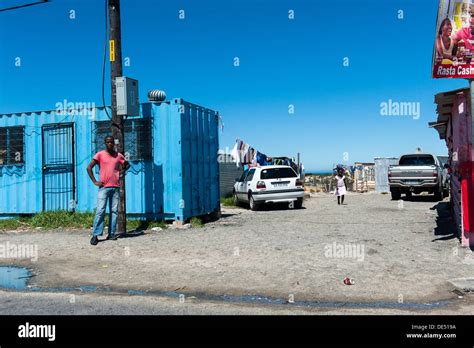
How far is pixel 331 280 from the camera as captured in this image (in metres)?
6.33

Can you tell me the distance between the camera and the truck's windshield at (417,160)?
2191cm

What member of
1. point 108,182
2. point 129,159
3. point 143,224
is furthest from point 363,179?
point 108,182

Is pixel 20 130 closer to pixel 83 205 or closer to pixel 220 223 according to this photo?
pixel 83 205

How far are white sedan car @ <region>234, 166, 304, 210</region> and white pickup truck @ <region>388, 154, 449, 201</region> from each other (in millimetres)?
6061

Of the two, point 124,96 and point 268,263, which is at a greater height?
point 124,96

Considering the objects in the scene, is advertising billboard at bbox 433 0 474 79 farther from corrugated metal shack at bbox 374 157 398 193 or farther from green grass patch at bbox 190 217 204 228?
corrugated metal shack at bbox 374 157 398 193

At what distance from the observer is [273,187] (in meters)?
17.1

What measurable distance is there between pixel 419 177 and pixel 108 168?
15.7m

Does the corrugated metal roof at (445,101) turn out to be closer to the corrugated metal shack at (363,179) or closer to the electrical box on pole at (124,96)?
the electrical box on pole at (124,96)

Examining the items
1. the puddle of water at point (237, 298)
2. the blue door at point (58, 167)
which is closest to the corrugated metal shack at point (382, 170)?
the blue door at point (58, 167)

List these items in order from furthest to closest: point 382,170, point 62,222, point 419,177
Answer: point 382,170
point 419,177
point 62,222

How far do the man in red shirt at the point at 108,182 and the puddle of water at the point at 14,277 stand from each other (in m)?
→ 1.80

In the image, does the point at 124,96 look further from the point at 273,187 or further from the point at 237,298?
the point at 273,187
